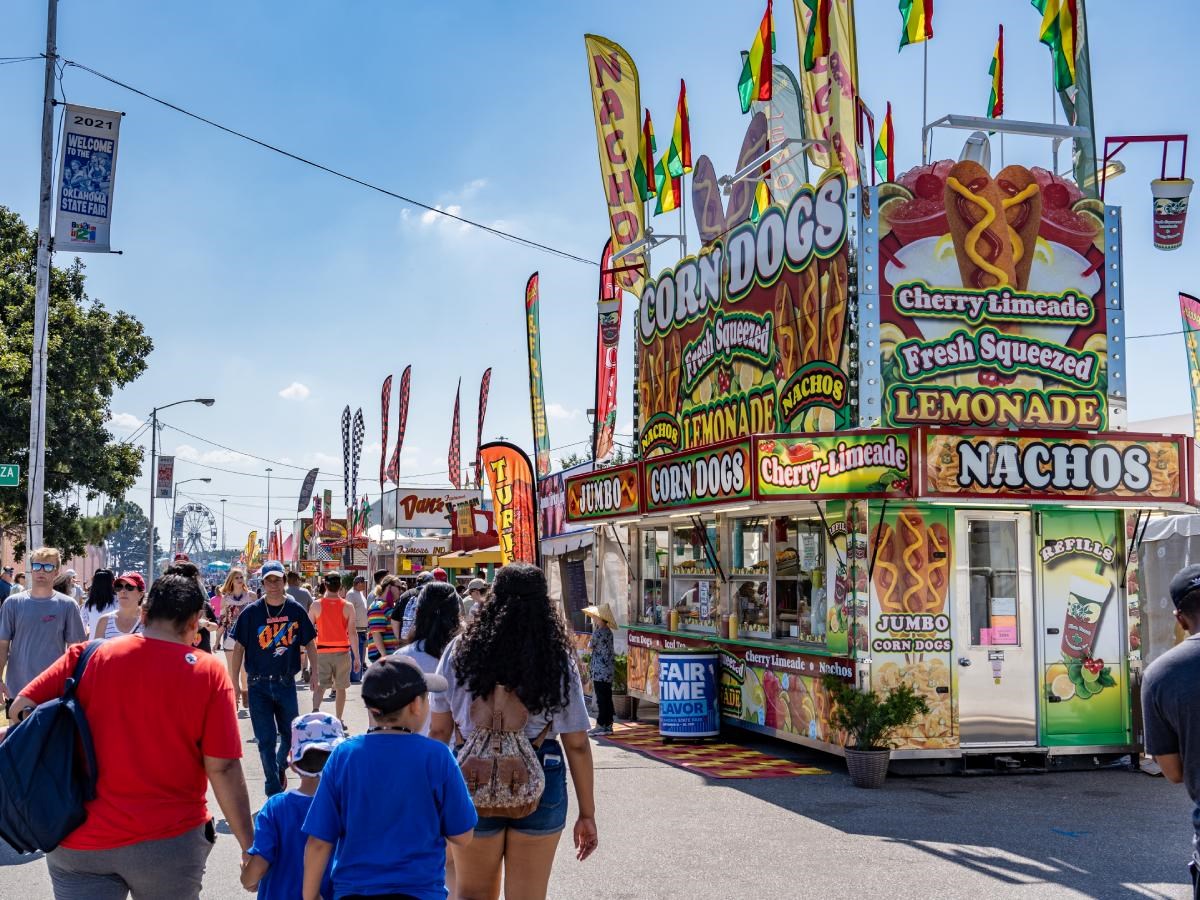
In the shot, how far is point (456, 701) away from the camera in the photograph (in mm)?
4918

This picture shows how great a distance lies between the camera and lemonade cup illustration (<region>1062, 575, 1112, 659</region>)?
39.3 feet

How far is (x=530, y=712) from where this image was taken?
479 cm

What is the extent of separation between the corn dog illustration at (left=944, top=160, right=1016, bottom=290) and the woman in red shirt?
9.69 meters

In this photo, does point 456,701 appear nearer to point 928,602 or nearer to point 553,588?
point 928,602

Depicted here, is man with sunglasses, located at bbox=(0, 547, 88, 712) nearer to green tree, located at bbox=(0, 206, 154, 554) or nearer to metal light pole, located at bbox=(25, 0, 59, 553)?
metal light pole, located at bbox=(25, 0, 59, 553)

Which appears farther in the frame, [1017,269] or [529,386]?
[529,386]

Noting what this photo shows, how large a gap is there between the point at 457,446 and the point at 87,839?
3914 centimetres

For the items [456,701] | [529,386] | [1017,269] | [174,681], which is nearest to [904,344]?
[1017,269]

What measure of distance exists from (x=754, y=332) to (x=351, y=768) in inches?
441

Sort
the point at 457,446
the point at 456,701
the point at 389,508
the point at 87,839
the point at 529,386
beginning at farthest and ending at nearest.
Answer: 1. the point at 389,508
2. the point at 457,446
3. the point at 529,386
4. the point at 456,701
5. the point at 87,839

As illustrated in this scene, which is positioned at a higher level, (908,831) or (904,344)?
(904,344)

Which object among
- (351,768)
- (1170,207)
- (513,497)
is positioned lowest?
(351,768)

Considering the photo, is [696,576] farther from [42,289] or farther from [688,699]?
[42,289]

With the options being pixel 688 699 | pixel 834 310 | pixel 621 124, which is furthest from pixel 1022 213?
pixel 621 124
